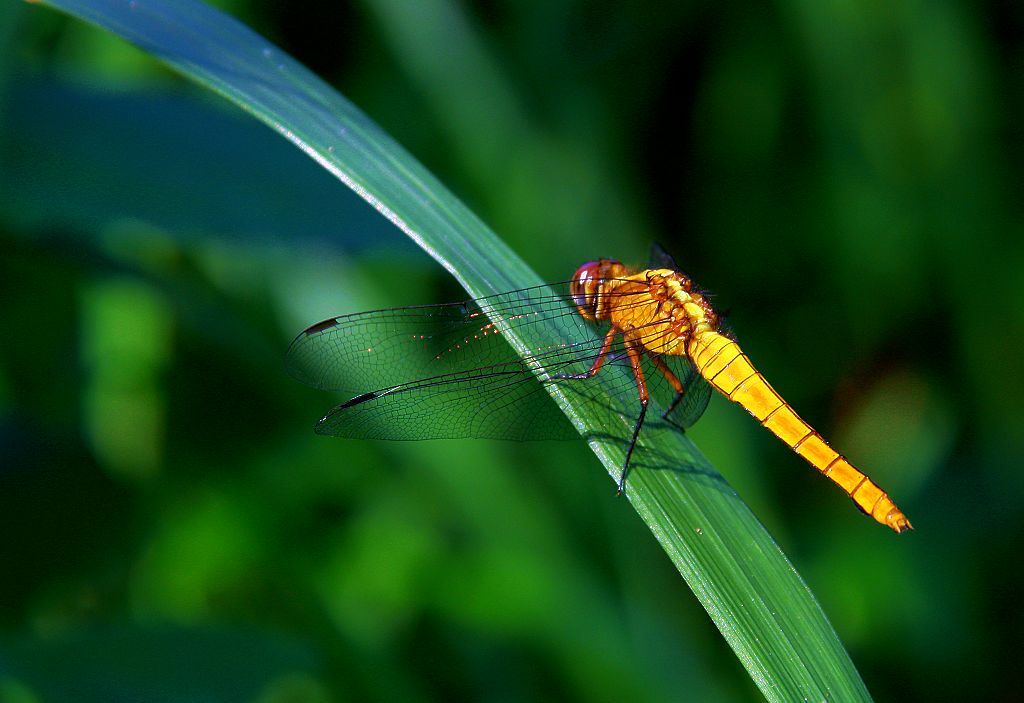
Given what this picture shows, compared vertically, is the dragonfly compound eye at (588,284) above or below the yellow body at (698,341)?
above

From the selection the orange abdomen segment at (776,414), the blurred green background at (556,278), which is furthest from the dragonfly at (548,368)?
the blurred green background at (556,278)

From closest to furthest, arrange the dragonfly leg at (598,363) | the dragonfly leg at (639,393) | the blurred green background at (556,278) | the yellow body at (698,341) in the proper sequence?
the dragonfly leg at (639,393) < the dragonfly leg at (598,363) < the yellow body at (698,341) < the blurred green background at (556,278)

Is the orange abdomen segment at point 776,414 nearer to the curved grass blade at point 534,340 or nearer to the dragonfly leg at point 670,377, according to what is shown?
the dragonfly leg at point 670,377

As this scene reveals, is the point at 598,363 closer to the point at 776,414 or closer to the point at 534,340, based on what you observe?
the point at 534,340

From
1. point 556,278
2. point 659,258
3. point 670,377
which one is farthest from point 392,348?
point 556,278

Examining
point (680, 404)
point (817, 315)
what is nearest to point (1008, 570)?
point (817, 315)
